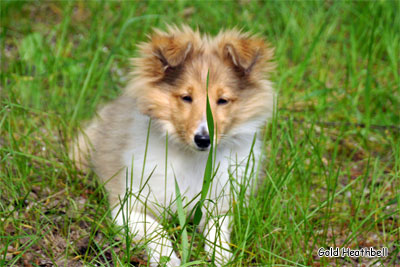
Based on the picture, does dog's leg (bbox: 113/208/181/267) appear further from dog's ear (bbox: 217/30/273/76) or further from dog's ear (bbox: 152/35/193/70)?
dog's ear (bbox: 217/30/273/76)

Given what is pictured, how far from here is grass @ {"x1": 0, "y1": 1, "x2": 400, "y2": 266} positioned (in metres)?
3.19

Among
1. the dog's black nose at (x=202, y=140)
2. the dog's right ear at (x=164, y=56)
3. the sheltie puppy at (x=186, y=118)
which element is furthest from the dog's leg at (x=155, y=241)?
the dog's right ear at (x=164, y=56)

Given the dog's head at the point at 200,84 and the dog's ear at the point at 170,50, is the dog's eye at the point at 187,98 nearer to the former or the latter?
the dog's head at the point at 200,84

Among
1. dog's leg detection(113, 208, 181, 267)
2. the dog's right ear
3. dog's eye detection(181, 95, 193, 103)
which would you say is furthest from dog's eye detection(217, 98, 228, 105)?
dog's leg detection(113, 208, 181, 267)

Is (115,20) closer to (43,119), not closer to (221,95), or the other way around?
(43,119)

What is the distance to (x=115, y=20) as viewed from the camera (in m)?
5.62

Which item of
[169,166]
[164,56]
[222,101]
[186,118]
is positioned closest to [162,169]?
[169,166]

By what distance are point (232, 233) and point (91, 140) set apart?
58.2 inches

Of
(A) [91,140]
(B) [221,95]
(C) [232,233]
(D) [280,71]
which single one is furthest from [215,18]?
(C) [232,233]

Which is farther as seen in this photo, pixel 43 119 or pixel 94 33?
pixel 94 33

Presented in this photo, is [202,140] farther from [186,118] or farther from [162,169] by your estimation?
[162,169]

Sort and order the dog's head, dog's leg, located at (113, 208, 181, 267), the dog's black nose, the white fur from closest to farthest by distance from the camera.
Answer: dog's leg, located at (113, 208, 181, 267), the dog's black nose, the dog's head, the white fur

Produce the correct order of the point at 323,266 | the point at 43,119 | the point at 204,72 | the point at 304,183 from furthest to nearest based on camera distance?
the point at 43,119 < the point at 304,183 < the point at 204,72 < the point at 323,266

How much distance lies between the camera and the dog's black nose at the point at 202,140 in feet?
10.4
